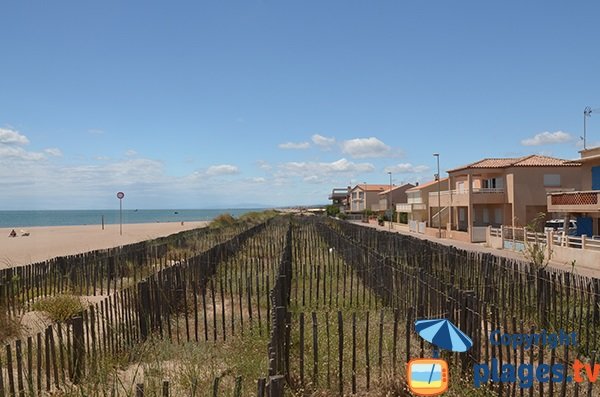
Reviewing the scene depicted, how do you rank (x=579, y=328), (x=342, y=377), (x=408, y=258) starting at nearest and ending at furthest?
(x=342, y=377)
(x=579, y=328)
(x=408, y=258)

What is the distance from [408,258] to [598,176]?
15.2 meters

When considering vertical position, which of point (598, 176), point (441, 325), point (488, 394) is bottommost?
point (488, 394)

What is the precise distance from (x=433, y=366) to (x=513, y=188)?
102 ft

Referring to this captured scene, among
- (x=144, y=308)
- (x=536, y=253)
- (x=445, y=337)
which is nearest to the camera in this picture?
(x=445, y=337)

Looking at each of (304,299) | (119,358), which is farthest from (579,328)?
(119,358)

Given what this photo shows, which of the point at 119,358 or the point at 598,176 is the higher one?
the point at 598,176

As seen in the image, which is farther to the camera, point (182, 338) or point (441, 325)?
point (182, 338)

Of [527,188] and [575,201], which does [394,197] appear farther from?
[575,201]

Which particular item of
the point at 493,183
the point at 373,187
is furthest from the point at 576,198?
the point at 373,187

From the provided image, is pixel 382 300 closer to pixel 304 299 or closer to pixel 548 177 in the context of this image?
pixel 304 299

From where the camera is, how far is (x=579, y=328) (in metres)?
7.29

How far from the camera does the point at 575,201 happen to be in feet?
76.6

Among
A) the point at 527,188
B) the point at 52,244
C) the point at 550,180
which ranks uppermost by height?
the point at 550,180

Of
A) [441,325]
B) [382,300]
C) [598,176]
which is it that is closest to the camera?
[441,325]
